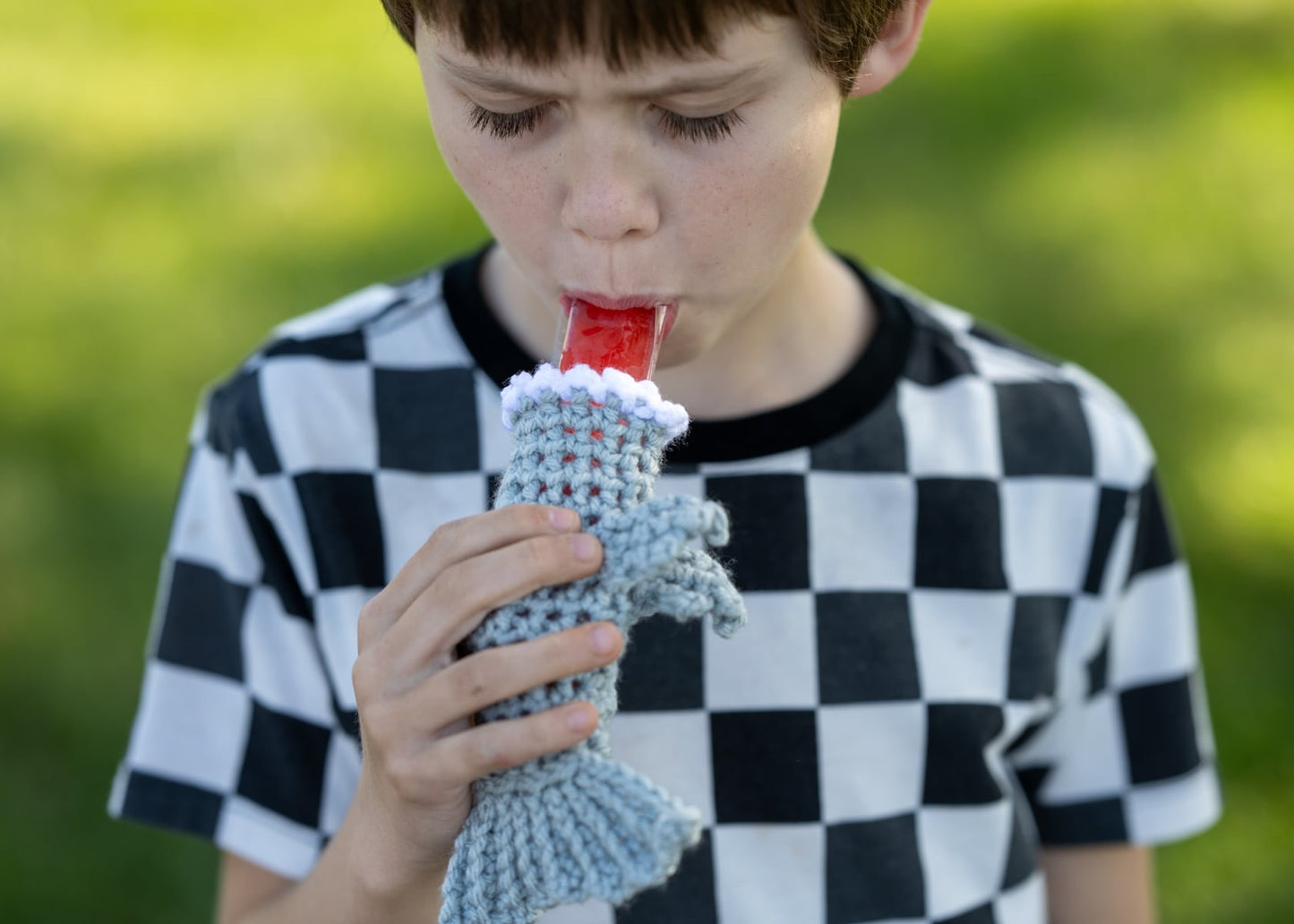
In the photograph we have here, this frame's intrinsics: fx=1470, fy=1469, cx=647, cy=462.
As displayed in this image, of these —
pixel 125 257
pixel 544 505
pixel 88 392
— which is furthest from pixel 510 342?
pixel 125 257

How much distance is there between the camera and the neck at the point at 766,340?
1435 millimetres

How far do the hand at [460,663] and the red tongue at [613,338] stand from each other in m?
0.19

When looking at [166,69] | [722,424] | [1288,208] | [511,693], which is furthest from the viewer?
[166,69]

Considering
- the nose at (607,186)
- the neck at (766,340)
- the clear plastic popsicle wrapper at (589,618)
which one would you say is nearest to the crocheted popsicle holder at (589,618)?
the clear plastic popsicle wrapper at (589,618)

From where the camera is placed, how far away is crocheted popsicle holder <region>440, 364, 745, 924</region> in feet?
3.20

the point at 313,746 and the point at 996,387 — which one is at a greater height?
the point at 996,387

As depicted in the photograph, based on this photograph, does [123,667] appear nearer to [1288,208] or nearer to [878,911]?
[878,911]

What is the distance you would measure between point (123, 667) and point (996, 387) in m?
1.74

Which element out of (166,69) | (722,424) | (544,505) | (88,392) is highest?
(166,69)

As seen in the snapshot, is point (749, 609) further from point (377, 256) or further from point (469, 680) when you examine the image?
point (377, 256)

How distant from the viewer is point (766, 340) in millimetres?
1475

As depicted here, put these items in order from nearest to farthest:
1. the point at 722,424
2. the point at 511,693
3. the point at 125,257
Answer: the point at 511,693 < the point at 722,424 < the point at 125,257

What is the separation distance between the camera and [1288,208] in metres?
3.43

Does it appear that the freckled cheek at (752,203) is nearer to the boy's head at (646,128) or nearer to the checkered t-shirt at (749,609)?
the boy's head at (646,128)
